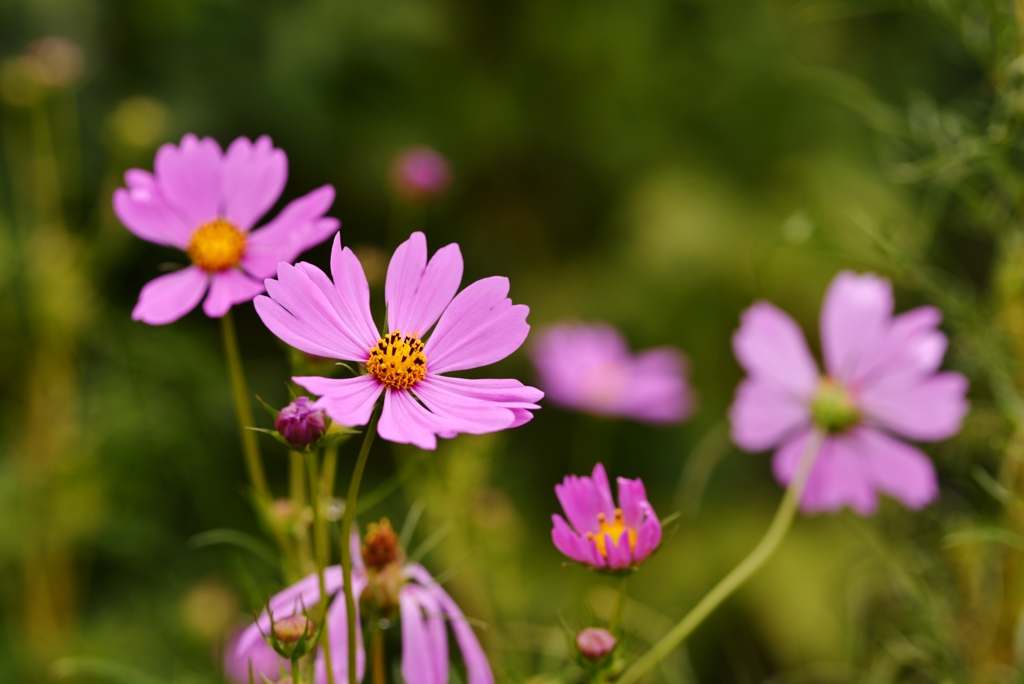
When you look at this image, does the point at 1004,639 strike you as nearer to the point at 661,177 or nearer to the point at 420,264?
the point at 420,264

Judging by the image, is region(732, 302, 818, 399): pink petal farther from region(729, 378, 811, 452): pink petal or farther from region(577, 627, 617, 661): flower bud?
region(577, 627, 617, 661): flower bud

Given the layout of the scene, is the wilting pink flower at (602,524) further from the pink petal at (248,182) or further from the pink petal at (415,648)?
the pink petal at (248,182)

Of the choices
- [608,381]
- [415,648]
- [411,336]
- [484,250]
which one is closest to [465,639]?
[415,648]

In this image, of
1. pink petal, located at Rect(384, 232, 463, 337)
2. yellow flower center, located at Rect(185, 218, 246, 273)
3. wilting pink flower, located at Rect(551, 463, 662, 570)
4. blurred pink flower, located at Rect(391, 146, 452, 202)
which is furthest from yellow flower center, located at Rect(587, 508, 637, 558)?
blurred pink flower, located at Rect(391, 146, 452, 202)

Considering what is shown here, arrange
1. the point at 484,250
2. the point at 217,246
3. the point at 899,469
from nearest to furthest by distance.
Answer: the point at 217,246 → the point at 899,469 → the point at 484,250

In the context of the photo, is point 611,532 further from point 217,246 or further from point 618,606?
point 217,246

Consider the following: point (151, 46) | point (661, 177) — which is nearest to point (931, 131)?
point (661, 177)

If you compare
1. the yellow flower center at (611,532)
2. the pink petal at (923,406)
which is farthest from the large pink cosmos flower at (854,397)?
the yellow flower center at (611,532)
